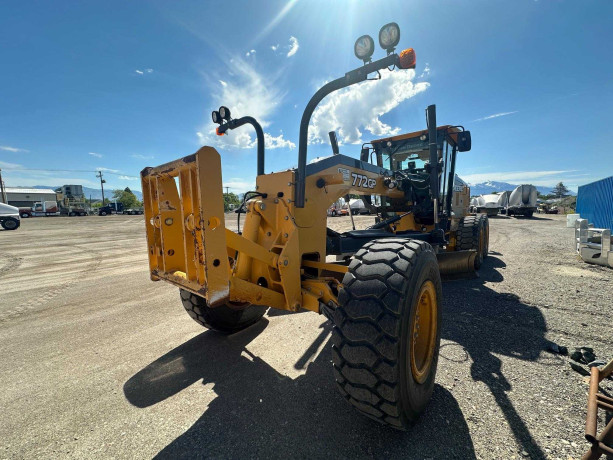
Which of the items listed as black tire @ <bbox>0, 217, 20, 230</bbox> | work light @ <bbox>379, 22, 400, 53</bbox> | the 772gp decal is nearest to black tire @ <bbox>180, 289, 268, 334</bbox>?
the 772gp decal

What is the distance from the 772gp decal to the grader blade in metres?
2.72

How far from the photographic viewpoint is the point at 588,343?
329 centimetres

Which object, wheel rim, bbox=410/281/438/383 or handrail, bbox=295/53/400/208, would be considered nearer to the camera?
handrail, bbox=295/53/400/208

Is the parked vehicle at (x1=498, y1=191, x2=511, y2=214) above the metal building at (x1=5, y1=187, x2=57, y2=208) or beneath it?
beneath

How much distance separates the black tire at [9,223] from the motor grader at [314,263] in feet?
79.8

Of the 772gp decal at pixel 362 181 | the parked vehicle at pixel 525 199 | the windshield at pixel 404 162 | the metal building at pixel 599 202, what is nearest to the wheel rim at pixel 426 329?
the 772gp decal at pixel 362 181

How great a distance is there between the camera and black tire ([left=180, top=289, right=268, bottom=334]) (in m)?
3.30

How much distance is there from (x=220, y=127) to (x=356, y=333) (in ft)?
8.29

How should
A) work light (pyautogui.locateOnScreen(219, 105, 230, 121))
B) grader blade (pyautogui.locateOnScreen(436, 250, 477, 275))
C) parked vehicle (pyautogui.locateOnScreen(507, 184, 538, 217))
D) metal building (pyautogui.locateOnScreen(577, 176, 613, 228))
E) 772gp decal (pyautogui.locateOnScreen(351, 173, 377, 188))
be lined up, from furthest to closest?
parked vehicle (pyautogui.locateOnScreen(507, 184, 538, 217)) < metal building (pyautogui.locateOnScreen(577, 176, 613, 228)) < grader blade (pyautogui.locateOnScreen(436, 250, 477, 275)) < 772gp decal (pyautogui.locateOnScreen(351, 173, 377, 188)) < work light (pyautogui.locateOnScreen(219, 105, 230, 121))

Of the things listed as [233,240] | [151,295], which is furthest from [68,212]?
[233,240]

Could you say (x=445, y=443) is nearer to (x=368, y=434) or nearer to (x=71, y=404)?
(x=368, y=434)

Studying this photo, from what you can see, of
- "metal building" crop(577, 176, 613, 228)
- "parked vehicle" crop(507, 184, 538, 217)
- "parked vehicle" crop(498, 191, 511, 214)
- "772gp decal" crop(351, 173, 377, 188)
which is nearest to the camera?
"772gp decal" crop(351, 173, 377, 188)

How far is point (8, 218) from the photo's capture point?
19266 millimetres

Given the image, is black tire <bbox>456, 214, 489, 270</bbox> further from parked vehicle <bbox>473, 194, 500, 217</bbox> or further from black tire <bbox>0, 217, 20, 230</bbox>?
black tire <bbox>0, 217, 20, 230</bbox>
